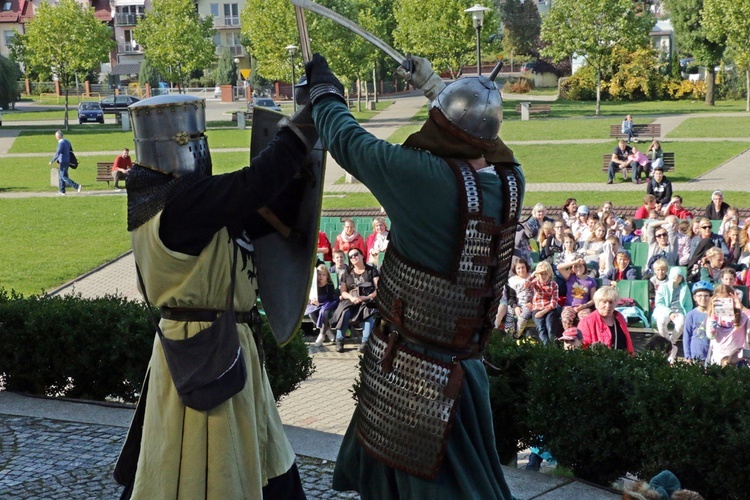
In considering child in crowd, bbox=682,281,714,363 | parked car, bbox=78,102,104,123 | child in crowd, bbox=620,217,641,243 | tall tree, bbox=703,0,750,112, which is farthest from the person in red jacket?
parked car, bbox=78,102,104,123

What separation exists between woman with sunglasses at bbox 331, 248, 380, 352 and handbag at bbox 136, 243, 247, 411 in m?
7.21

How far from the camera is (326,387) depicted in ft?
31.5

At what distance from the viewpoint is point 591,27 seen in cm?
4538

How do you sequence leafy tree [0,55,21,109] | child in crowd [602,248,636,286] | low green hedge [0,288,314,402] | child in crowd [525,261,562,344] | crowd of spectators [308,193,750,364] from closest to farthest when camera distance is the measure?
low green hedge [0,288,314,402] → crowd of spectators [308,193,750,364] → child in crowd [525,261,562,344] → child in crowd [602,248,636,286] → leafy tree [0,55,21,109]

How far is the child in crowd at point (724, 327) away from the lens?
354 inches

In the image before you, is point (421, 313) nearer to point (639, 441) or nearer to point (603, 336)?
point (639, 441)

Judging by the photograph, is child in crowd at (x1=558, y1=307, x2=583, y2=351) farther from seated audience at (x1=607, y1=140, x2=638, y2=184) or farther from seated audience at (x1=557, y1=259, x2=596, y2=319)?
seated audience at (x1=607, y1=140, x2=638, y2=184)

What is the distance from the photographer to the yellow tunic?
11.8 ft

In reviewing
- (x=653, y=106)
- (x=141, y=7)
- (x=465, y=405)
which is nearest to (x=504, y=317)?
(x=465, y=405)

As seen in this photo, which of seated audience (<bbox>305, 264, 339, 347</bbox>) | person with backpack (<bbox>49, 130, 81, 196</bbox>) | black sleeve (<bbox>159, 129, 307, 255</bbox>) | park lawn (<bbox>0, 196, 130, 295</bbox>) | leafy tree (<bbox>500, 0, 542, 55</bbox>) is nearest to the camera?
black sleeve (<bbox>159, 129, 307, 255</bbox>)

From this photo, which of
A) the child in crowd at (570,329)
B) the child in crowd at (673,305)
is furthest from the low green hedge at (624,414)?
the child in crowd at (673,305)

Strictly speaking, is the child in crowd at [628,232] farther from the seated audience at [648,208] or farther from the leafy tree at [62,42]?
the leafy tree at [62,42]

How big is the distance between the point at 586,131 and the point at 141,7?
5069 cm

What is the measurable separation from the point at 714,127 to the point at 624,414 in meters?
32.8
